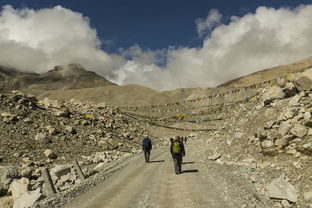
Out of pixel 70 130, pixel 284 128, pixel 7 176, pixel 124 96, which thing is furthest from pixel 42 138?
pixel 124 96

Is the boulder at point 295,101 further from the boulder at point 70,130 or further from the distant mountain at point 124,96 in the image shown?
the distant mountain at point 124,96

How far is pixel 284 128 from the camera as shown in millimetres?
15391

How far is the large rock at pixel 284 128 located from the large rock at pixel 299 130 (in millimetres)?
753

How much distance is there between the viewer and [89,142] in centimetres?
3434

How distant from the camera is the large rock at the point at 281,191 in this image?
927 centimetres

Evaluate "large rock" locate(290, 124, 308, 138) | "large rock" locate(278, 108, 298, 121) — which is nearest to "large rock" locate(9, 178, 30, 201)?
"large rock" locate(290, 124, 308, 138)

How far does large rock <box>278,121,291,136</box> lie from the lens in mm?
15212

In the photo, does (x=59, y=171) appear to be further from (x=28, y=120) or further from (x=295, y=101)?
(x=295, y=101)

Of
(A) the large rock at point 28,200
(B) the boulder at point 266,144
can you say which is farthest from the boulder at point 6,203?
(B) the boulder at point 266,144

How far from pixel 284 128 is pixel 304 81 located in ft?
20.7

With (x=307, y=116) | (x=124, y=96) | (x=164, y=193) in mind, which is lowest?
(x=164, y=193)

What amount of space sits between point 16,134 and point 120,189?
23.7 meters

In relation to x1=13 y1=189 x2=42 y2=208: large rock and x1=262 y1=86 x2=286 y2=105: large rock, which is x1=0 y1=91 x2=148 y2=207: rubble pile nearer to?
x1=13 y1=189 x2=42 y2=208: large rock

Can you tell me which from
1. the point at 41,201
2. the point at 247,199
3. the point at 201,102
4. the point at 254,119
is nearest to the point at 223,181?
the point at 247,199
